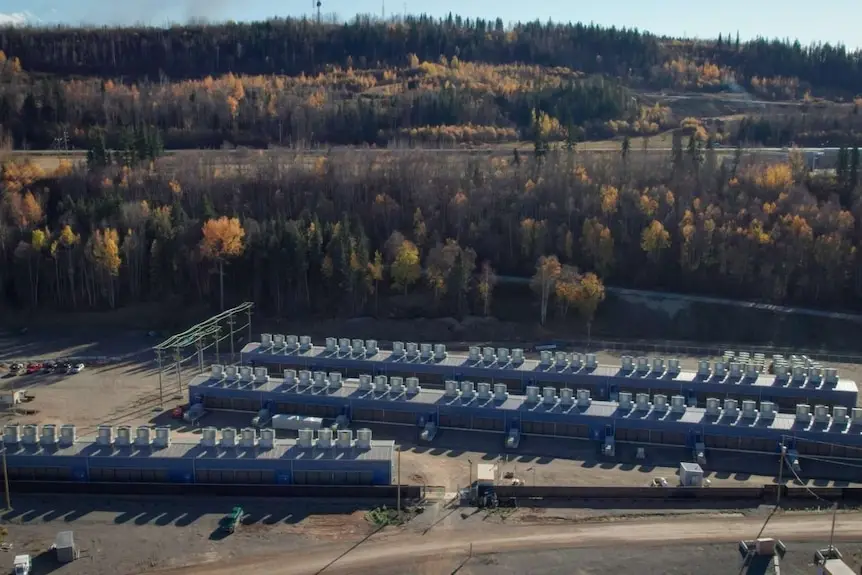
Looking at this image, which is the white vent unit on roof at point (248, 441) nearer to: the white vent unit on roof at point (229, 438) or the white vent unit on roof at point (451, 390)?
the white vent unit on roof at point (229, 438)

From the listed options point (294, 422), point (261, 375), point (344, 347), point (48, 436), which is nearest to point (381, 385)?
point (294, 422)

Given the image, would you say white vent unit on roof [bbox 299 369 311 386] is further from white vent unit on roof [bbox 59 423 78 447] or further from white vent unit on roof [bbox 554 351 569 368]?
white vent unit on roof [bbox 554 351 569 368]

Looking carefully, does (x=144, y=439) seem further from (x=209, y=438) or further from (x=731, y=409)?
(x=731, y=409)

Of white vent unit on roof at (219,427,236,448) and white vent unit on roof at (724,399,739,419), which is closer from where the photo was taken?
white vent unit on roof at (219,427,236,448)

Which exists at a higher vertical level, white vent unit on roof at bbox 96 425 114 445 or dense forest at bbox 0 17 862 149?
dense forest at bbox 0 17 862 149

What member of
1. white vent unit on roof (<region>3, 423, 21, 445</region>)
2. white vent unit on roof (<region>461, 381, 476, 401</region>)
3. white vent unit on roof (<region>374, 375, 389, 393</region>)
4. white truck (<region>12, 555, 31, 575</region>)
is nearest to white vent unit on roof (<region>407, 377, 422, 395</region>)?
white vent unit on roof (<region>374, 375, 389, 393</region>)

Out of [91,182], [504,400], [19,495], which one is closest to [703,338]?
[504,400]
